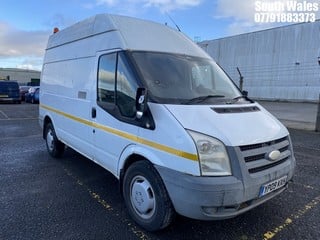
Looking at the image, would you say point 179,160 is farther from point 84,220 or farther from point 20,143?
point 20,143

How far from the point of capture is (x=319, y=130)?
1182cm

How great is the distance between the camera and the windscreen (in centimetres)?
349

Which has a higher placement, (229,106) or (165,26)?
(165,26)

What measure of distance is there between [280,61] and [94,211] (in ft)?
118

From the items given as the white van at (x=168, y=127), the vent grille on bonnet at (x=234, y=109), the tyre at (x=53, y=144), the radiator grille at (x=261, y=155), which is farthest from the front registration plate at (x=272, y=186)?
the tyre at (x=53, y=144)

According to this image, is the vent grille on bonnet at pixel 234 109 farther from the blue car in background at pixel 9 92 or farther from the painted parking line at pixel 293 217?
the blue car in background at pixel 9 92

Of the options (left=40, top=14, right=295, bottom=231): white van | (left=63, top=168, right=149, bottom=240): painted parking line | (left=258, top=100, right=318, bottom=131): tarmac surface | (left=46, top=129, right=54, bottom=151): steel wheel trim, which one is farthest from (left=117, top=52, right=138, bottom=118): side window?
(left=258, top=100, right=318, bottom=131): tarmac surface

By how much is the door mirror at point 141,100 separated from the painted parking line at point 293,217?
1944 millimetres

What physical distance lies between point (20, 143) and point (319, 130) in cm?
1055

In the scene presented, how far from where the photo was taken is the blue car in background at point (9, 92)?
22.8 meters

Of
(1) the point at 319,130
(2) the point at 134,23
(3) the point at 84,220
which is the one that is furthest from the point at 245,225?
(1) the point at 319,130

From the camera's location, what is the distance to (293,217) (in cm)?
387

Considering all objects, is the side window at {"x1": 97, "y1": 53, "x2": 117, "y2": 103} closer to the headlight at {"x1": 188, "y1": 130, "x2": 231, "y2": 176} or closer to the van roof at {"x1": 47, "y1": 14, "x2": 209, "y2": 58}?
the van roof at {"x1": 47, "y1": 14, "x2": 209, "y2": 58}

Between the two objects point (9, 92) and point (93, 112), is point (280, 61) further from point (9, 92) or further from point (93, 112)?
point (93, 112)
